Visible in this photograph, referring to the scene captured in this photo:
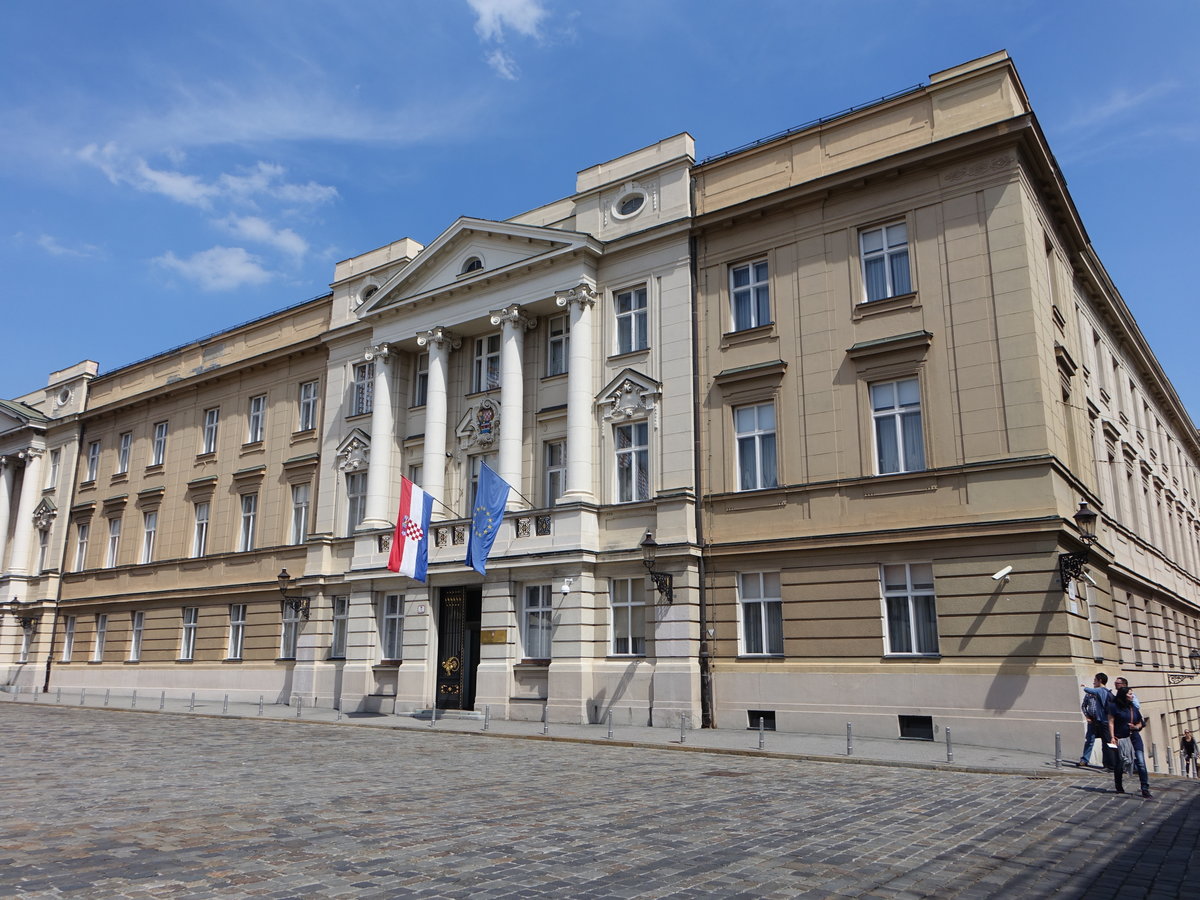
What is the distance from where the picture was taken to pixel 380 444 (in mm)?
33219

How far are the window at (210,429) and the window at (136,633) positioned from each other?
797cm

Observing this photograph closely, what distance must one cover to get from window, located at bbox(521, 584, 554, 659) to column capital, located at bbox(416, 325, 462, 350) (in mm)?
9299

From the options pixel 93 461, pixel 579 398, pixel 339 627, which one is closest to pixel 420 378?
pixel 579 398

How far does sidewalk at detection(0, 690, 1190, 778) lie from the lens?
57.0 ft

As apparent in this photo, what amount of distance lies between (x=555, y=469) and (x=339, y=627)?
1084 cm

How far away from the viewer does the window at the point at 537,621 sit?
27.9 m

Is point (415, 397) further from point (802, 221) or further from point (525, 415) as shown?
point (802, 221)

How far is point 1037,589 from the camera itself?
20641mm

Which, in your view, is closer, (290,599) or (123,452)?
(290,599)

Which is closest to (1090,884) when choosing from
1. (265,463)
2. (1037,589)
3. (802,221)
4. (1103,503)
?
(1037,589)

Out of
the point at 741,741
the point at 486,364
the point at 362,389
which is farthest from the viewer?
the point at 362,389

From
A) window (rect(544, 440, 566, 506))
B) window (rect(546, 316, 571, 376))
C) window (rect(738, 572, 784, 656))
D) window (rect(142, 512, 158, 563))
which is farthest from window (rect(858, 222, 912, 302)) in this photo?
window (rect(142, 512, 158, 563))

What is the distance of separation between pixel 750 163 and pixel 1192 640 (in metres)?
28.5

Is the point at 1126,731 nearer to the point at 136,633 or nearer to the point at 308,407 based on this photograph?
the point at 308,407
